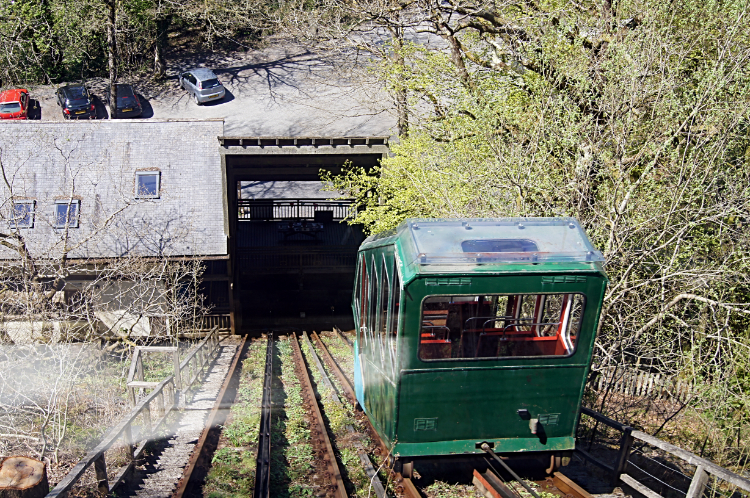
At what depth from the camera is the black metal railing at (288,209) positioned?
28500 mm

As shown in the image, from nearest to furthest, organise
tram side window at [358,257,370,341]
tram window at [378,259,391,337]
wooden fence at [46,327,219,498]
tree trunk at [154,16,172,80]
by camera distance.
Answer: wooden fence at [46,327,219,498] < tram window at [378,259,391,337] < tram side window at [358,257,370,341] < tree trunk at [154,16,172,80]

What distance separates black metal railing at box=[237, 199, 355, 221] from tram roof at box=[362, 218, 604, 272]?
843 inches

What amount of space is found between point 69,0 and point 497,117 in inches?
1331

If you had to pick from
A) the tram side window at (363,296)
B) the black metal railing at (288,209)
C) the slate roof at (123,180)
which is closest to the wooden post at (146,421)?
the tram side window at (363,296)

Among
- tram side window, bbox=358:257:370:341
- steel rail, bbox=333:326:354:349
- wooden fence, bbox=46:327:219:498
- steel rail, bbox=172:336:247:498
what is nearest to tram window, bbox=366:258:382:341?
tram side window, bbox=358:257:370:341

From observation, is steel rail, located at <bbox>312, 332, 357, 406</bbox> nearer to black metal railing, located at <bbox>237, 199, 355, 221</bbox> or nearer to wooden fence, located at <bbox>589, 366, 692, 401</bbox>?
wooden fence, located at <bbox>589, 366, 692, 401</bbox>

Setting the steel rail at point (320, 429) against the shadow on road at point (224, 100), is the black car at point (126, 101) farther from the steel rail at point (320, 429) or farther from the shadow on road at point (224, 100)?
the steel rail at point (320, 429)

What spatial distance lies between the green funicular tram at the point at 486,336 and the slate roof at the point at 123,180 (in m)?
14.3

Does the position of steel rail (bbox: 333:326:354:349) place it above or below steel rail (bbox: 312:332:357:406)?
below

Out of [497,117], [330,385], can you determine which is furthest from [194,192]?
[497,117]

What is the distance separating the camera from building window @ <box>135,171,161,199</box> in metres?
20.0

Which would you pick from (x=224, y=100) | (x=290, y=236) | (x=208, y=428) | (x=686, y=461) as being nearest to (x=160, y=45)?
(x=224, y=100)

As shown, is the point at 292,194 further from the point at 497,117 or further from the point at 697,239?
the point at 697,239

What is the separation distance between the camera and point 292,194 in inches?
1307
